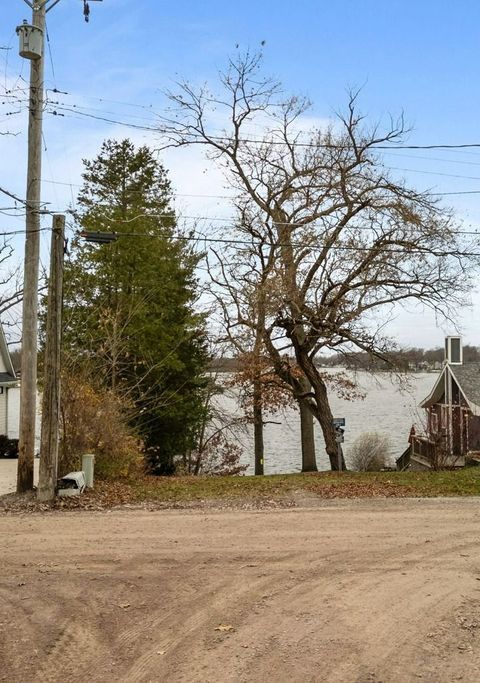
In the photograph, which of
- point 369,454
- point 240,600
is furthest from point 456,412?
point 240,600

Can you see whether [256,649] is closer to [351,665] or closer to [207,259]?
[351,665]

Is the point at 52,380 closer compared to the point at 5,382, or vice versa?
the point at 52,380

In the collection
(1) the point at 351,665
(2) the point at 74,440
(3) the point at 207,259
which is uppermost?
(3) the point at 207,259

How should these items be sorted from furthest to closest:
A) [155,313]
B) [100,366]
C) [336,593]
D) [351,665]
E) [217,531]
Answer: [155,313] < [100,366] < [217,531] < [336,593] < [351,665]

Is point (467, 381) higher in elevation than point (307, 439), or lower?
higher

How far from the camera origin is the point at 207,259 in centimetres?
2741

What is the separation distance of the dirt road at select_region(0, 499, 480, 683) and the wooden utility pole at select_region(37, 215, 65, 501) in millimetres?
1925

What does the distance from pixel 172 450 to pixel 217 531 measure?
18635 millimetres

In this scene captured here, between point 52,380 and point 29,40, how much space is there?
21.7ft

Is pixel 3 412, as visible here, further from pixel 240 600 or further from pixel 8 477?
pixel 240 600

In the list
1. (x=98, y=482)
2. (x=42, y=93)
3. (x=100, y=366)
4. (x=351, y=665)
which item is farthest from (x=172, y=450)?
(x=351, y=665)

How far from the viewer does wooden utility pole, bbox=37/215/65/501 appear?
1203cm

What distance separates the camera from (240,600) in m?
6.19

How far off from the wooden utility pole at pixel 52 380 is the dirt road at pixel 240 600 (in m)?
1.92
